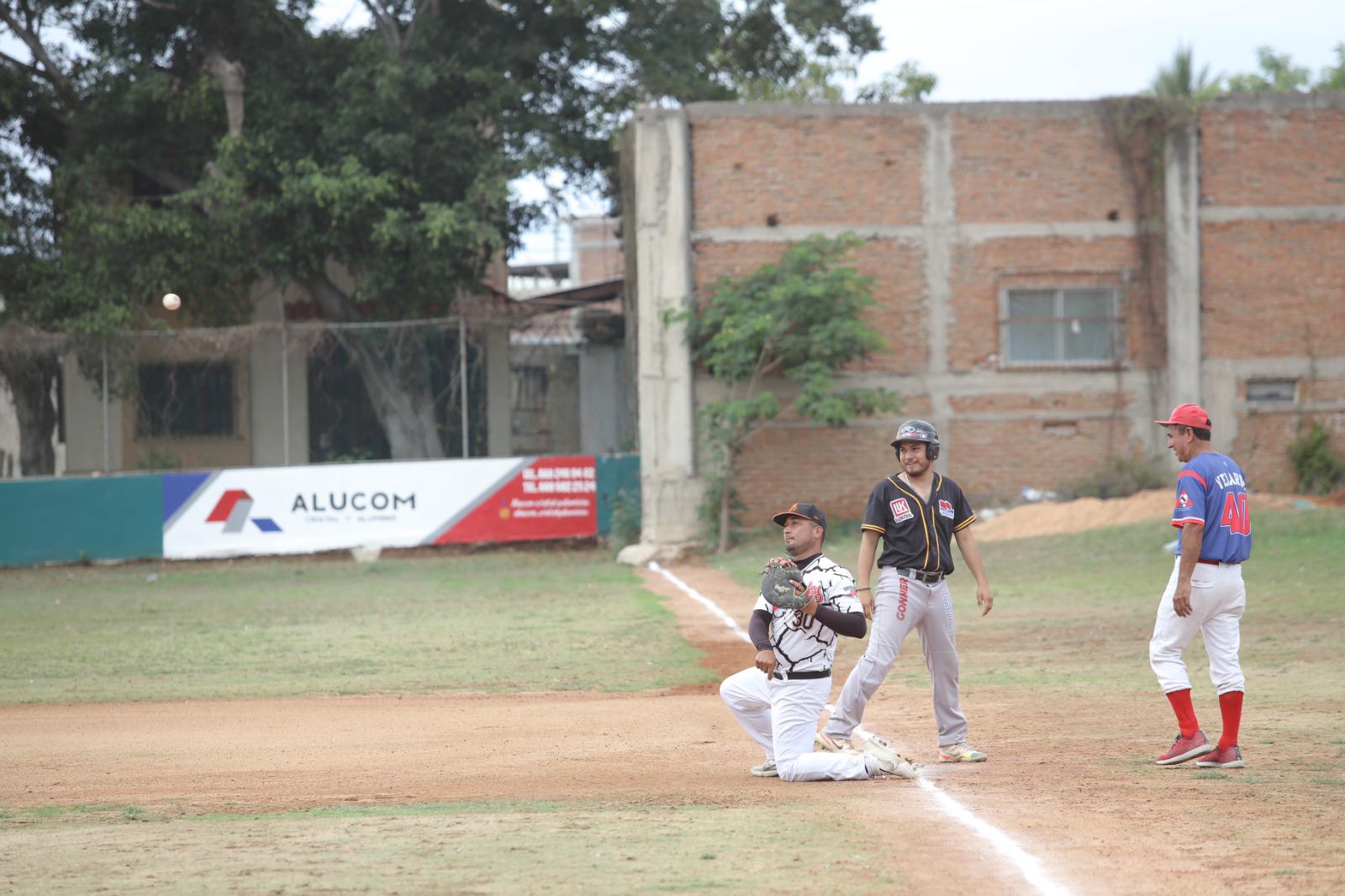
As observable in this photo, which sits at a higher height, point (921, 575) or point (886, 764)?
point (921, 575)

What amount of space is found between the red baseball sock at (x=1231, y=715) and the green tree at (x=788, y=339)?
645 inches

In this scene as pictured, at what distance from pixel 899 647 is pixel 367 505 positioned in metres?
19.4

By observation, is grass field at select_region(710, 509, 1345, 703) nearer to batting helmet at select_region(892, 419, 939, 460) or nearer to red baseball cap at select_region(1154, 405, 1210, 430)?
red baseball cap at select_region(1154, 405, 1210, 430)

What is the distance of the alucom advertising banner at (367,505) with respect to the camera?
86.0 ft

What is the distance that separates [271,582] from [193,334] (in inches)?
237

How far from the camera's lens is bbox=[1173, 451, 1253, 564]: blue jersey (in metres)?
8.05

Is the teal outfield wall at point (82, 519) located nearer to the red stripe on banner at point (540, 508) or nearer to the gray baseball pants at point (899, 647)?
the red stripe on banner at point (540, 508)

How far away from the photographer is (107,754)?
934 cm

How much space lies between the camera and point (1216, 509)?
8070 mm

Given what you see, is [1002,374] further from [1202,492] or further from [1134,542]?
[1202,492]

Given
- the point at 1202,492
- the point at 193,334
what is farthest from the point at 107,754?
the point at 193,334

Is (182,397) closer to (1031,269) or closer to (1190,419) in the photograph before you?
(1031,269)

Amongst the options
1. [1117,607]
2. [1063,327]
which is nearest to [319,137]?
[1063,327]

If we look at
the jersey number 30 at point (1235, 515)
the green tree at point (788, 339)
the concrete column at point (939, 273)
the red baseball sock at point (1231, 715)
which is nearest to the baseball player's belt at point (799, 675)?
the red baseball sock at point (1231, 715)
